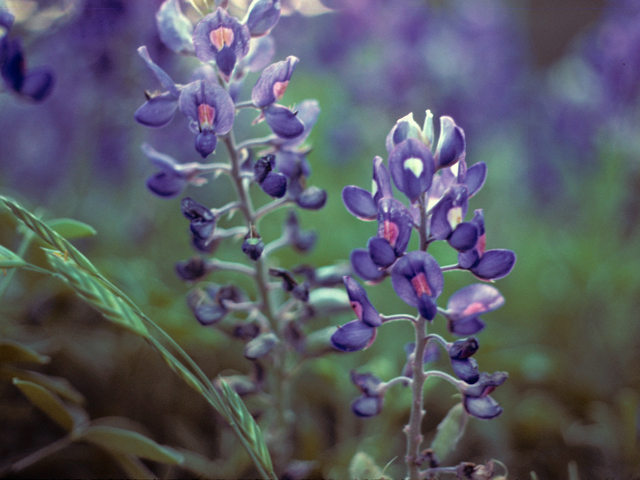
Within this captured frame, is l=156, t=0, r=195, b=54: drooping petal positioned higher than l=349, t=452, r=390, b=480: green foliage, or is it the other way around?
l=156, t=0, r=195, b=54: drooping petal

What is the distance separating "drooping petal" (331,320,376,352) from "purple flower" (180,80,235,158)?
11.4 inches

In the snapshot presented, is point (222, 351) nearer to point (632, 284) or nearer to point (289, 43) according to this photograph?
point (632, 284)

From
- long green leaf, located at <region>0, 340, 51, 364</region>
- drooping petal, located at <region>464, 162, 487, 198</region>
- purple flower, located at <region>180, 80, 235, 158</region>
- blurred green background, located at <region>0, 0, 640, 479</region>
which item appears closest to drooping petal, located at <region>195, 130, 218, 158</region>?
purple flower, located at <region>180, 80, 235, 158</region>

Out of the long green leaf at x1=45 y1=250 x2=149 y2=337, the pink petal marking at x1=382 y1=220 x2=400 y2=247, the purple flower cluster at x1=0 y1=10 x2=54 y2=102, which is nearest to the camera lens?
the long green leaf at x1=45 y1=250 x2=149 y2=337

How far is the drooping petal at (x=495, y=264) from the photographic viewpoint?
65 cm

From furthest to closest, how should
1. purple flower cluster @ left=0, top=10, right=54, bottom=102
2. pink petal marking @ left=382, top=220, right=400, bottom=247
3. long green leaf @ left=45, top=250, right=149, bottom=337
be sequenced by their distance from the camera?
1. purple flower cluster @ left=0, top=10, right=54, bottom=102
2. pink petal marking @ left=382, top=220, right=400, bottom=247
3. long green leaf @ left=45, top=250, right=149, bottom=337

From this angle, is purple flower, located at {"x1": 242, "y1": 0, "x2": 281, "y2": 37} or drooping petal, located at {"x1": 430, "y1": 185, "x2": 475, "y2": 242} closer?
drooping petal, located at {"x1": 430, "y1": 185, "x2": 475, "y2": 242}

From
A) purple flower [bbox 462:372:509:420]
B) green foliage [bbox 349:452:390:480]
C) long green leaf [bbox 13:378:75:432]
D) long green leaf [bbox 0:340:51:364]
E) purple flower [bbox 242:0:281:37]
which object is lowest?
long green leaf [bbox 13:378:75:432]

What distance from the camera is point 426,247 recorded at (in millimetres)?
655

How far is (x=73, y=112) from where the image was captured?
6.49 feet

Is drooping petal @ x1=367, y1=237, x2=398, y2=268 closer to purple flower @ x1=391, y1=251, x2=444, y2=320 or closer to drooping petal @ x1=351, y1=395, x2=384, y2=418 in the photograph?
purple flower @ x1=391, y1=251, x2=444, y2=320

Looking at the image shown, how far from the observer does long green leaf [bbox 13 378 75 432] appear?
74 cm

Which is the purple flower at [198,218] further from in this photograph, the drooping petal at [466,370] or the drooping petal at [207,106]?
the drooping petal at [466,370]

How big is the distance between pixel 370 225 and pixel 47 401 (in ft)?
4.26
